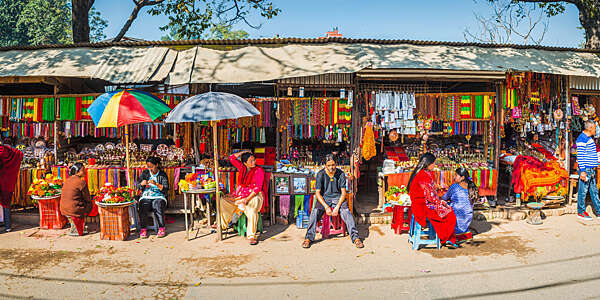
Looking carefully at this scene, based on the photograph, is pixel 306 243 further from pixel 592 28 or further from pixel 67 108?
pixel 592 28

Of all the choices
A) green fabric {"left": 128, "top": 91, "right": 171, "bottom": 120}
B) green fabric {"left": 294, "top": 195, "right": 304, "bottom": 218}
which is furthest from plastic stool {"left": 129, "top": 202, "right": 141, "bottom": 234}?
green fabric {"left": 294, "top": 195, "right": 304, "bottom": 218}

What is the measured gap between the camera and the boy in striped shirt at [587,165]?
7.43m

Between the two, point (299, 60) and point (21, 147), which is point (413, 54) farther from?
point (21, 147)

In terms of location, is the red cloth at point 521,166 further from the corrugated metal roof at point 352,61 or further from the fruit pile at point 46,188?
the fruit pile at point 46,188

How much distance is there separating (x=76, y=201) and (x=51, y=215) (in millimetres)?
775

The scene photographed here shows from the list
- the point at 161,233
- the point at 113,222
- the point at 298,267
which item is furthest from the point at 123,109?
the point at 298,267

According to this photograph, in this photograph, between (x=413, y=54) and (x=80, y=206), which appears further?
(x=413, y=54)

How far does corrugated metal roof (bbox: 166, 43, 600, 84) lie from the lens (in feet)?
23.5

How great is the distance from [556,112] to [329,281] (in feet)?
20.9

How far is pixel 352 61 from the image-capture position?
286 inches

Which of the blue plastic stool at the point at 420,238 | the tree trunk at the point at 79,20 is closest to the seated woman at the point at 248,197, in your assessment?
the blue plastic stool at the point at 420,238

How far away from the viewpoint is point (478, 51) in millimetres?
8070

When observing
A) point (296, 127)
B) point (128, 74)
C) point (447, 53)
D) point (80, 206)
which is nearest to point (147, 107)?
point (128, 74)

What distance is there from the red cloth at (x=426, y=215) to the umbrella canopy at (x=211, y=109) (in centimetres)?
270
